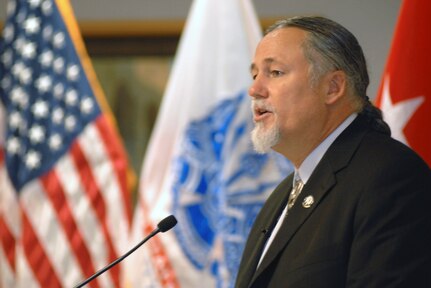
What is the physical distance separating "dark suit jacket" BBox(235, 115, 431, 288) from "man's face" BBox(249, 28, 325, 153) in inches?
5.0

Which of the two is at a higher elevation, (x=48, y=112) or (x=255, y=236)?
(x=48, y=112)

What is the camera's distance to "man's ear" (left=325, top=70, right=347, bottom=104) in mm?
2340

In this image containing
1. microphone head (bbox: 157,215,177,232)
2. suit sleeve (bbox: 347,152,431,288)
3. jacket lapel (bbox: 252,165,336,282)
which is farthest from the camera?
microphone head (bbox: 157,215,177,232)

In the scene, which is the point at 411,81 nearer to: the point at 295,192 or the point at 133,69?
the point at 295,192

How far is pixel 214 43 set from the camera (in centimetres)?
439

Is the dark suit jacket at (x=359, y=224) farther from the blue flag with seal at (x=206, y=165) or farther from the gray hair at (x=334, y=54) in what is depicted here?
the blue flag with seal at (x=206, y=165)

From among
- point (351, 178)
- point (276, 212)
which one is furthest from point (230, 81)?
point (351, 178)

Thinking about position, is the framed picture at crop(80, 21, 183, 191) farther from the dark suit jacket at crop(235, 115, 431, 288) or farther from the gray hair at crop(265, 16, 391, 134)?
the dark suit jacket at crop(235, 115, 431, 288)

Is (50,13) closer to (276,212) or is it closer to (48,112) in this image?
(48,112)

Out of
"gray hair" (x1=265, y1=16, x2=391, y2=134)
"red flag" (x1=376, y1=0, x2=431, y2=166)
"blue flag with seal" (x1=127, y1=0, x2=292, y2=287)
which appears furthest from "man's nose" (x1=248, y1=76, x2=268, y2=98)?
"blue flag with seal" (x1=127, y1=0, x2=292, y2=287)

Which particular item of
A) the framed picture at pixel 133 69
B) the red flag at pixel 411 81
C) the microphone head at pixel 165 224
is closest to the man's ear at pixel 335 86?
the microphone head at pixel 165 224

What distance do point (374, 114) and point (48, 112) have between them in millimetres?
2654

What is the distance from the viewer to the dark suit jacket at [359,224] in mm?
1887

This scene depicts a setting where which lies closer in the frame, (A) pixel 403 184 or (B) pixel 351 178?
(A) pixel 403 184
